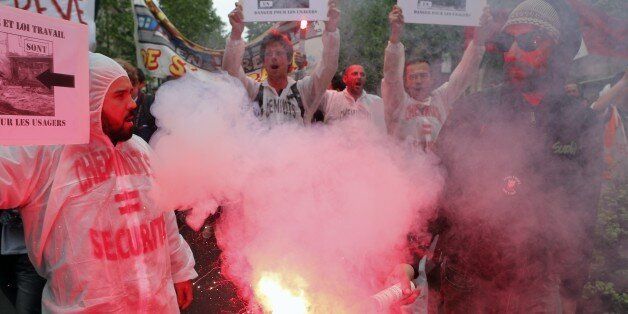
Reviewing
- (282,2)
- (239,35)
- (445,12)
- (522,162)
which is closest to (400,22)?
(445,12)

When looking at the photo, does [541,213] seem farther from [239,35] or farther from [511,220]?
[239,35]

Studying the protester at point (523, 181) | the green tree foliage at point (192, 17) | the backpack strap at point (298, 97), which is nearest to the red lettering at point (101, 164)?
the protester at point (523, 181)

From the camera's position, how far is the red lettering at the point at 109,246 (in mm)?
2306

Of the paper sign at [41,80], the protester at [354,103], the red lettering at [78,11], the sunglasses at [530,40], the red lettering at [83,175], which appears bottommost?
the red lettering at [83,175]

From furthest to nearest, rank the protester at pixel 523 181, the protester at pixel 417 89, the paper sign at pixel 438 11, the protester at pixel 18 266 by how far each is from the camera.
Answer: the protester at pixel 417 89 < the paper sign at pixel 438 11 < the protester at pixel 18 266 < the protester at pixel 523 181

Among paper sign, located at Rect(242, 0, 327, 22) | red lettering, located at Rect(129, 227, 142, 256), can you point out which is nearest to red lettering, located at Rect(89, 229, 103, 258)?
red lettering, located at Rect(129, 227, 142, 256)

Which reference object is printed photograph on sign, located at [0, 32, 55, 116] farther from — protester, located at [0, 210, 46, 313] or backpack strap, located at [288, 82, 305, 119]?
backpack strap, located at [288, 82, 305, 119]

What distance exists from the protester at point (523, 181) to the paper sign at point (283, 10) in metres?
1.94

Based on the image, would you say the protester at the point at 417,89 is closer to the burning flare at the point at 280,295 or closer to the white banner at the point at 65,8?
the burning flare at the point at 280,295

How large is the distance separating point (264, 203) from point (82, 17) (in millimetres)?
3730

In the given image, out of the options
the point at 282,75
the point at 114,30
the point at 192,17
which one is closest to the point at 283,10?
the point at 282,75

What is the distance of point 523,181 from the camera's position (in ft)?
8.70

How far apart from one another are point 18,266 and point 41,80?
191cm

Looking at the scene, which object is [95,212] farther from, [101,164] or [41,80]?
[41,80]
